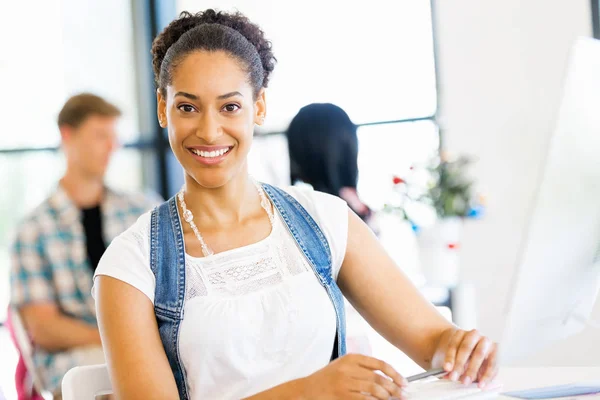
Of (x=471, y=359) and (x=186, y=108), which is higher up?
(x=186, y=108)

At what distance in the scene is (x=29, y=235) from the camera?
8.04 feet

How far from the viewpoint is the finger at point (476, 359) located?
111 centimetres

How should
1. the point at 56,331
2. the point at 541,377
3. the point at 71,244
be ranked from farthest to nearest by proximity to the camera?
the point at 71,244
the point at 56,331
the point at 541,377

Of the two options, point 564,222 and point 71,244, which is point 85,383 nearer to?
point 564,222

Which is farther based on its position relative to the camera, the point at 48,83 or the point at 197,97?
the point at 48,83

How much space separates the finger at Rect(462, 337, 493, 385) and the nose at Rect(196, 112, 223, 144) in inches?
22.7

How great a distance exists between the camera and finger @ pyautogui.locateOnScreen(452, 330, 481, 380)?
1.13 metres

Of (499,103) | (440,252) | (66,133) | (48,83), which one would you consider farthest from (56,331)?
(499,103)

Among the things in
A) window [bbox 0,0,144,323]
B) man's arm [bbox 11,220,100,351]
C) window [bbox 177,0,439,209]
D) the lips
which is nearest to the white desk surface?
the lips

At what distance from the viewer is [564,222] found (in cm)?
87

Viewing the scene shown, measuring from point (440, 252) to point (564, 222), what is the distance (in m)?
2.41

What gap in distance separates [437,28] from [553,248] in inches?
128

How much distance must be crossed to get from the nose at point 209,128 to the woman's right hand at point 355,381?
493mm

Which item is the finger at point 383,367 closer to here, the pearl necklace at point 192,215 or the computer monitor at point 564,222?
the computer monitor at point 564,222
